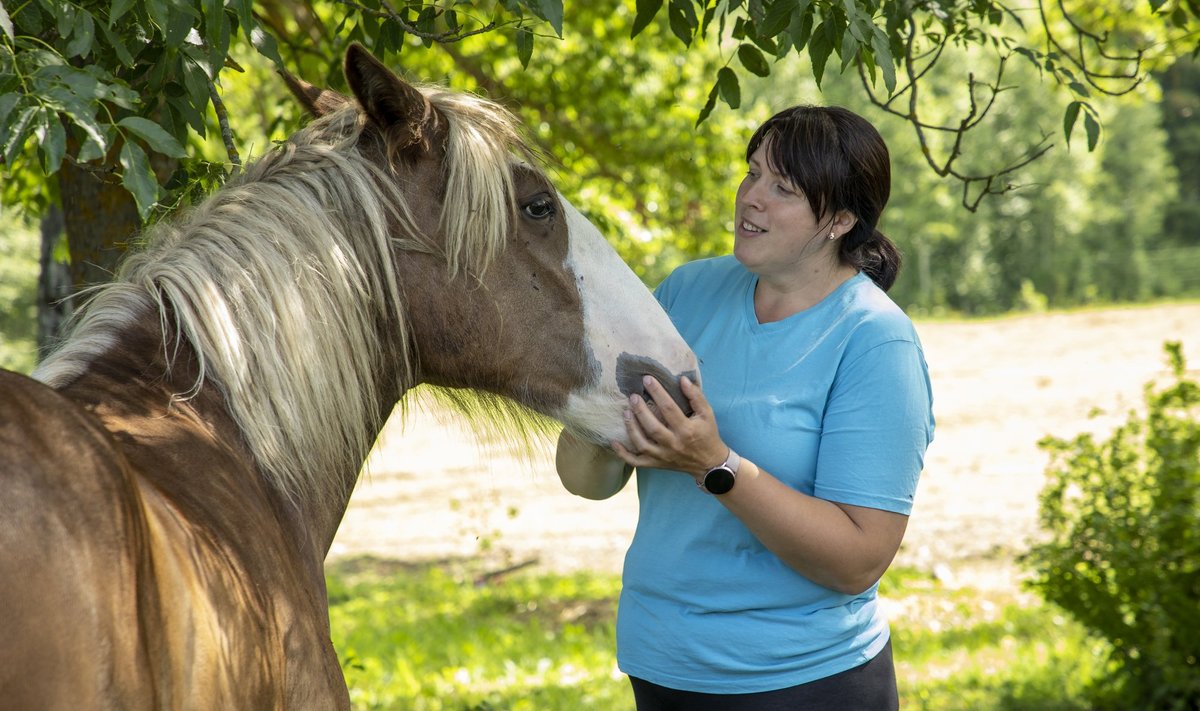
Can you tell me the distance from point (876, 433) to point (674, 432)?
16.7 inches

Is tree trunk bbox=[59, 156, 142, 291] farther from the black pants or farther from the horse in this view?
the black pants

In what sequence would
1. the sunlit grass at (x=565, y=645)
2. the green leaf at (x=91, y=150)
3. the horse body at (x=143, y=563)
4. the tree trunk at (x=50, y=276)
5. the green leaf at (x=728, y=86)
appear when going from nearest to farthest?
the horse body at (x=143, y=563)
the green leaf at (x=91, y=150)
the green leaf at (x=728, y=86)
the tree trunk at (x=50, y=276)
the sunlit grass at (x=565, y=645)

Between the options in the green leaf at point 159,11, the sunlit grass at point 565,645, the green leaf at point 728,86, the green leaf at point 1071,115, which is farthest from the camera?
the sunlit grass at point 565,645

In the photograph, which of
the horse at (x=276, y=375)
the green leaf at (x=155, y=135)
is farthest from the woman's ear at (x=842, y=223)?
the green leaf at (x=155, y=135)

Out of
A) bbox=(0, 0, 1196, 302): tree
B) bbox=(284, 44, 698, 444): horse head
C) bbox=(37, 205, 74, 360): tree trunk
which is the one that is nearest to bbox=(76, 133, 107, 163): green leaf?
bbox=(0, 0, 1196, 302): tree

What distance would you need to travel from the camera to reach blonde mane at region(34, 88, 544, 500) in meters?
1.77

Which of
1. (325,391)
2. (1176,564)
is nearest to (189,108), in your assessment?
(325,391)

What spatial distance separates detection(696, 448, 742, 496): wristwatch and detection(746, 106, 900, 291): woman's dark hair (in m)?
0.60

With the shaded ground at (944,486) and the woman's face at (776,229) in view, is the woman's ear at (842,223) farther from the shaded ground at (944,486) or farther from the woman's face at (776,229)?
the shaded ground at (944,486)

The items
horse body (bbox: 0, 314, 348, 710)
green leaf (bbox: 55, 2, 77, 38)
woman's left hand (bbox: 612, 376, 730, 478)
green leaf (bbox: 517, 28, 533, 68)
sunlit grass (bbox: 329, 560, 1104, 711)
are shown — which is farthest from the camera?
sunlit grass (bbox: 329, 560, 1104, 711)

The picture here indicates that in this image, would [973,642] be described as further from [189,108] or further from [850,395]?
[189,108]

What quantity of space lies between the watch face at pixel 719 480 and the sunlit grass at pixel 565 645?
7.93 feet

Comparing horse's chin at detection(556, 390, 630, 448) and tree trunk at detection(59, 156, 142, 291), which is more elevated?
tree trunk at detection(59, 156, 142, 291)

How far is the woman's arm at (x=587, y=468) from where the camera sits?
7.63 feet
